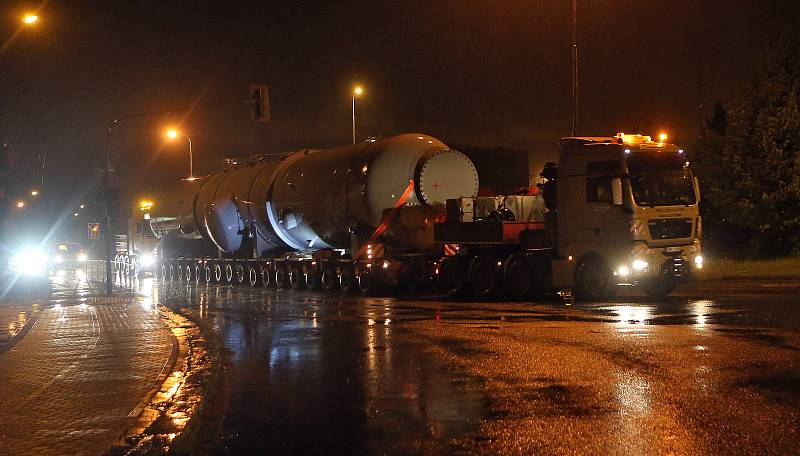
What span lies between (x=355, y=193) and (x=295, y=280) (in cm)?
674

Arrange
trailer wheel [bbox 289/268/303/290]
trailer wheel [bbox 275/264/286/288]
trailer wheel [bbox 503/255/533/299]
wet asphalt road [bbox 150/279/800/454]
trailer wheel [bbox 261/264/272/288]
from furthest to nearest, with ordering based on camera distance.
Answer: trailer wheel [bbox 261/264/272/288] < trailer wheel [bbox 275/264/286/288] < trailer wheel [bbox 289/268/303/290] < trailer wheel [bbox 503/255/533/299] < wet asphalt road [bbox 150/279/800/454]

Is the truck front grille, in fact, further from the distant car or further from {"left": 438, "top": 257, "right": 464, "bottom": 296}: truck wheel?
the distant car

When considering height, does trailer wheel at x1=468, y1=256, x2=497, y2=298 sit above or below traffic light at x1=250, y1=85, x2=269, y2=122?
below

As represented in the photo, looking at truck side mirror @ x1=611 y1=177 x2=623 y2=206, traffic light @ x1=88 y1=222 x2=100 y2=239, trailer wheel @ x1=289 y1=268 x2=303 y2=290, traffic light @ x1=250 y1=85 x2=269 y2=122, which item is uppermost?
traffic light @ x1=250 y1=85 x2=269 y2=122

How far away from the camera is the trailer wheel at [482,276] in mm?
22922

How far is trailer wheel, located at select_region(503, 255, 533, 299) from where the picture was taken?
2220cm

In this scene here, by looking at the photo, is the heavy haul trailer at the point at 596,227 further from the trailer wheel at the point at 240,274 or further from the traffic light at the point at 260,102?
the trailer wheel at the point at 240,274

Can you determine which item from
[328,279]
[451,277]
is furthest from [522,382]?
[328,279]

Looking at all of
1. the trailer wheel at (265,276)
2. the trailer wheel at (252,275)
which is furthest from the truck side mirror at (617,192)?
the trailer wheel at (252,275)

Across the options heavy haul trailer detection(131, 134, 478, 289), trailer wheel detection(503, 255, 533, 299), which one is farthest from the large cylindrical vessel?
trailer wheel detection(503, 255, 533, 299)

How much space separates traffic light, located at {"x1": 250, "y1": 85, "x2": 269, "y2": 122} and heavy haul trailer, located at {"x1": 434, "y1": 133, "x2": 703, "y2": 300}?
7099 mm

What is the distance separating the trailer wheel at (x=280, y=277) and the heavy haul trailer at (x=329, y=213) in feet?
0.11

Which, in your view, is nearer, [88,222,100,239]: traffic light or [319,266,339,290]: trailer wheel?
[319,266,339,290]: trailer wheel

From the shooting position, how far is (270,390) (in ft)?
33.4
